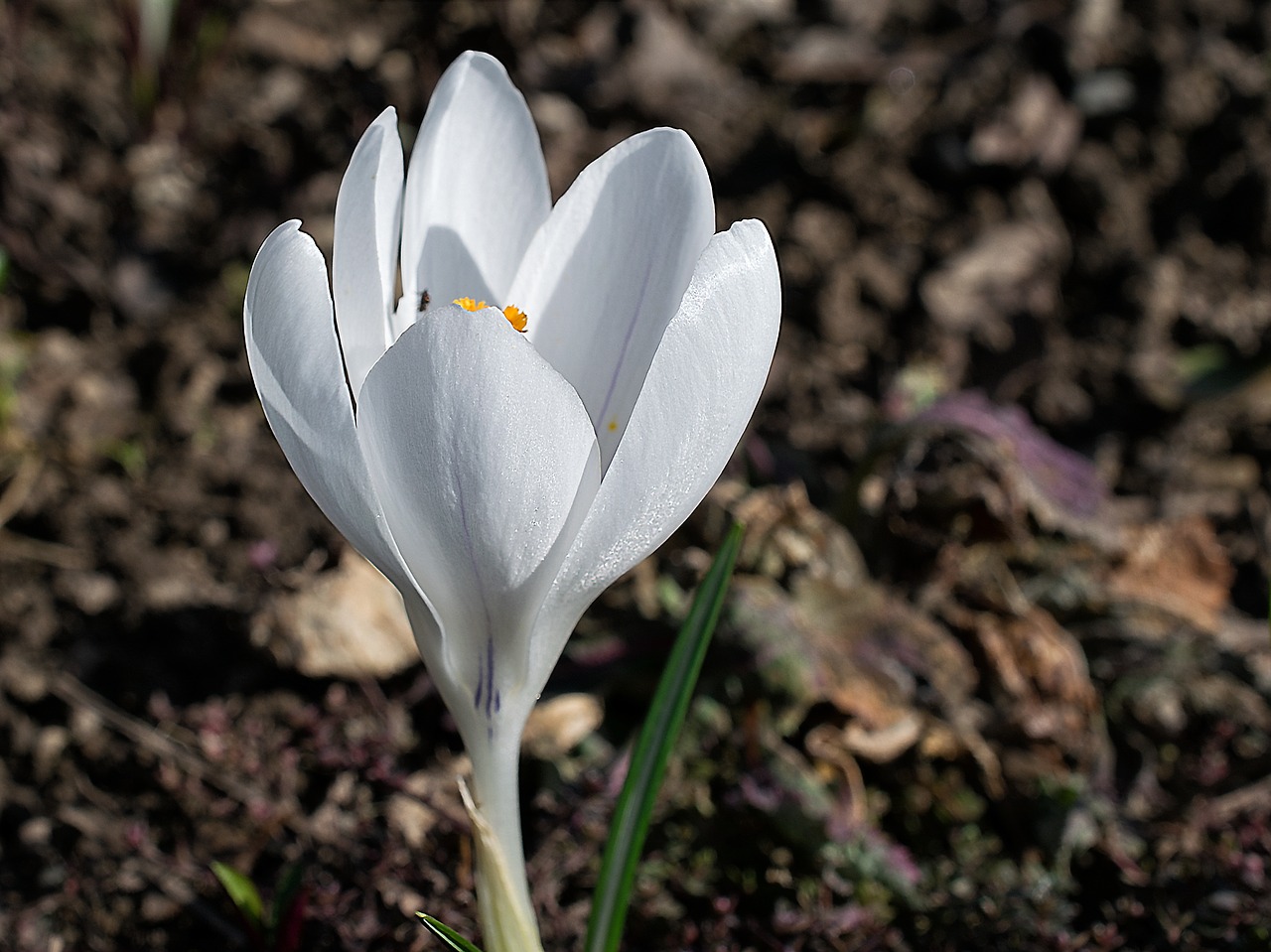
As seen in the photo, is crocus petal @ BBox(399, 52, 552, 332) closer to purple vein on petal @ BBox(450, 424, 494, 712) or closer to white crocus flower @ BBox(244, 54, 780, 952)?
white crocus flower @ BBox(244, 54, 780, 952)

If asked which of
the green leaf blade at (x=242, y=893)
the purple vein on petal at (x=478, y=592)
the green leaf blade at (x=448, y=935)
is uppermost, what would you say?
the purple vein on petal at (x=478, y=592)

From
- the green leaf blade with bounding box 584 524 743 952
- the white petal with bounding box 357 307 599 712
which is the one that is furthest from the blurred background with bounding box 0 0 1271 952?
the white petal with bounding box 357 307 599 712

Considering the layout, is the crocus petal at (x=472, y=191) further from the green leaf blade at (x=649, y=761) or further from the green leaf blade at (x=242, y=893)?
the green leaf blade at (x=242, y=893)

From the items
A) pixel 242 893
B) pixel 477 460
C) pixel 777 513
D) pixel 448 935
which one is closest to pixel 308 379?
pixel 477 460

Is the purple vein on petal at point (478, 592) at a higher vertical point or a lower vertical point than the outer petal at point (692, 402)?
lower

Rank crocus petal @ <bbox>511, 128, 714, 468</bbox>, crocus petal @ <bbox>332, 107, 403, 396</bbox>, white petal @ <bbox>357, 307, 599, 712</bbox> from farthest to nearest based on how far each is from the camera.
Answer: crocus petal @ <bbox>511, 128, 714, 468</bbox>
crocus petal @ <bbox>332, 107, 403, 396</bbox>
white petal @ <bbox>357, 307, 599, 712</bbox>

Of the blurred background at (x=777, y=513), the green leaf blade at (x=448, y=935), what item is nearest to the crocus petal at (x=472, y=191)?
the green leaf blade at (x=448, y=935)

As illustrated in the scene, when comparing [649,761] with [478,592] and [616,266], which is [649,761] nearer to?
[478,592]

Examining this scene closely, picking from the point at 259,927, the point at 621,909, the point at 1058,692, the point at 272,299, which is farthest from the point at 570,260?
the point at 1058,692
